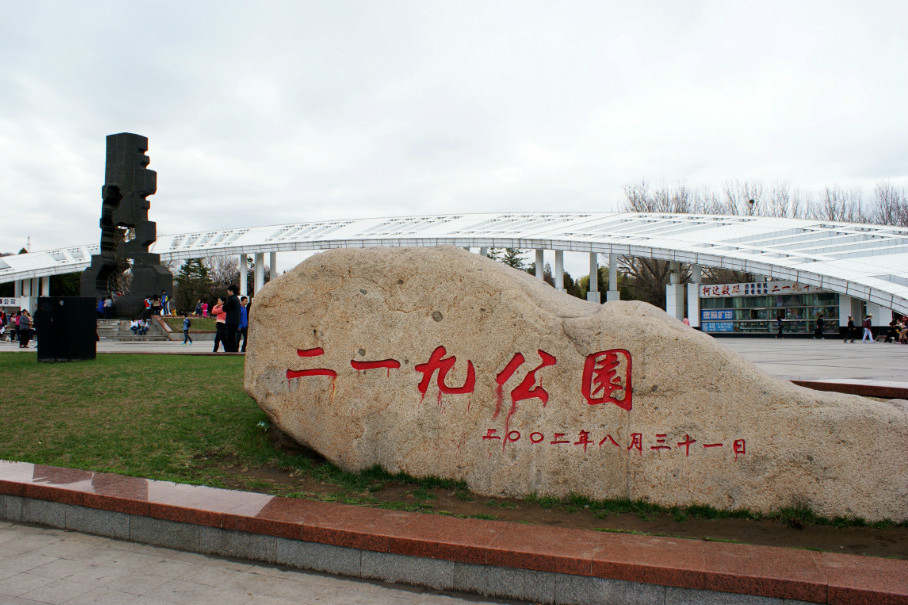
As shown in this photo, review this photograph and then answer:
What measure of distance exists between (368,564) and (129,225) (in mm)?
19520

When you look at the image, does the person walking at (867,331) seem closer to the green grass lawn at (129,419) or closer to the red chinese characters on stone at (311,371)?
the green grass lawn at (129,419)

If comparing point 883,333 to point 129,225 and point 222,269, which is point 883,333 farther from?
point 222,269

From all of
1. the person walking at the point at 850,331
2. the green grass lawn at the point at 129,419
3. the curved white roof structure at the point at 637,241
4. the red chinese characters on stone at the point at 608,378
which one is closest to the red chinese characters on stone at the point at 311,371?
the green grass lawn at the point at 129,419

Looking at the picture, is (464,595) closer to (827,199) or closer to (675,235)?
(675,235)

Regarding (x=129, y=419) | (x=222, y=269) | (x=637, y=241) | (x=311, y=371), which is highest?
(x=222, y=269)

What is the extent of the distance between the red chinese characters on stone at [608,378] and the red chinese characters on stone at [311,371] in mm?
2019

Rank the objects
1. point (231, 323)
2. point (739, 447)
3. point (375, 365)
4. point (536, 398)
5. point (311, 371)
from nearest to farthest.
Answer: point (739, 447), point (536, 398), point (375, 365), point (311, 371), point (231, 323)

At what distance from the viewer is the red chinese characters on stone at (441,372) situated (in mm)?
4688

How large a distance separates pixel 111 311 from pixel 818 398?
2232 centimetres

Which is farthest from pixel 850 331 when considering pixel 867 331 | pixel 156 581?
pixel 156 581

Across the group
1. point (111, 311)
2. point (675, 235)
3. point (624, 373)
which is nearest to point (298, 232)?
point (111, 311)

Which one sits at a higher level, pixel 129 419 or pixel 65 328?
pixel 65 328

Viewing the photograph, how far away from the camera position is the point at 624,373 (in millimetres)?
4340

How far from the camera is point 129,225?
19.9 meters
